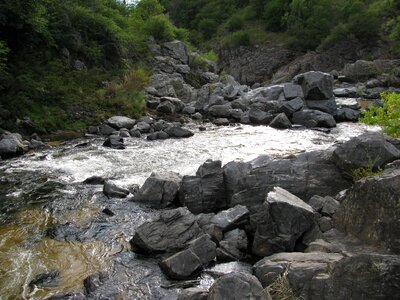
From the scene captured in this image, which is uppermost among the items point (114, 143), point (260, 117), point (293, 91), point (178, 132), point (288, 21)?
point (288, 21)

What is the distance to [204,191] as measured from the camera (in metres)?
9.90

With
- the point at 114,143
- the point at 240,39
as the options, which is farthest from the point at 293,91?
the point at 240,39

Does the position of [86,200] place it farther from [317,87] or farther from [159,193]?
[317,87]

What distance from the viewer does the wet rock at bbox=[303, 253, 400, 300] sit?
450 cm

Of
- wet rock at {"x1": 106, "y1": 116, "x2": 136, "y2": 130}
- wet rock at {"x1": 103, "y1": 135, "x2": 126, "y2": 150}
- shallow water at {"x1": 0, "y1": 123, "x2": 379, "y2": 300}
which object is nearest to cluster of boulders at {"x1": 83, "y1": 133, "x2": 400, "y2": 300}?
shallow water at {"x1": 0, "y1": 123, "x2": 379, "y2": 300}

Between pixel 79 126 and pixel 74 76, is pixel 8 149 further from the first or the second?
pixel 74 76

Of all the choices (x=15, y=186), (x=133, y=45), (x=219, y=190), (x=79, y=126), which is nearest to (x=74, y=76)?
(x=79, y=126)

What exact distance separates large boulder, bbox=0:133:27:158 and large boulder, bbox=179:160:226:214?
7901mm

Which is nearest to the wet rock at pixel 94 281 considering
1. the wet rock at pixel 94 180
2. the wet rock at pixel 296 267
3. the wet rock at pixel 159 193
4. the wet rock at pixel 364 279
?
the wet rock at pixel 296 267

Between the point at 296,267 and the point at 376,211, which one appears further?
the point at 376,211

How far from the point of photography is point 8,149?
47.9ft

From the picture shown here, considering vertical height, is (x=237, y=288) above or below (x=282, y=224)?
above

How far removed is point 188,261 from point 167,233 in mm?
1173

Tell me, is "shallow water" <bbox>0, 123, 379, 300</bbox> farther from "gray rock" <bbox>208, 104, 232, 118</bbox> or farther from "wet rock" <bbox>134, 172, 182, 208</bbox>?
"gray rock" <bbox>208, 104, 232, 118</bbox>
